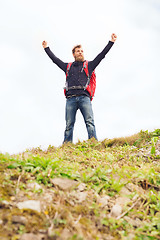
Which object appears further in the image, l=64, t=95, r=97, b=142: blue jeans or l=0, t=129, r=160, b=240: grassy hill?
l=64, t=95, r=97, b=142: blue jeans

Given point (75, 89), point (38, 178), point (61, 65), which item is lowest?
point (38, 178)

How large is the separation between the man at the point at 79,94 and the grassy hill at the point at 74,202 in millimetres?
4079

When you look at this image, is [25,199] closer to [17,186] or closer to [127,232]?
[17,186]

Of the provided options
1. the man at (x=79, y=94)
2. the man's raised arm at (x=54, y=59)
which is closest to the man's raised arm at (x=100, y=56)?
the man at (x=79, y=94)

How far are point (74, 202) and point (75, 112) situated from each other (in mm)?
5568

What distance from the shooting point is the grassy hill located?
8.47ft

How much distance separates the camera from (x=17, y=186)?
121 inches

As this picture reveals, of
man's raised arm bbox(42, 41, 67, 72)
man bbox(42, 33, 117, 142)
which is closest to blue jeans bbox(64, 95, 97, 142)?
man bbox(42, 33, 117, 142)

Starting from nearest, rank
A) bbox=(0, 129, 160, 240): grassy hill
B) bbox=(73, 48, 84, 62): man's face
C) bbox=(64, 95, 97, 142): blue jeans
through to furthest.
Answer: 1. bbox=(0, 129, 160, 240): grassy hill
2. bbox=(64, 95, 97, 142): blue jeans
3. bbox=(73, 48, 84, 62): man's face

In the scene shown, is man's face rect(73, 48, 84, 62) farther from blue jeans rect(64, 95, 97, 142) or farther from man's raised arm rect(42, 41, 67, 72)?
blue jeans rect(64, 95, 97, 142)

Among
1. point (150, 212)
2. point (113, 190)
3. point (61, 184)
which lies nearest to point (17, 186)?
point (61, 184)

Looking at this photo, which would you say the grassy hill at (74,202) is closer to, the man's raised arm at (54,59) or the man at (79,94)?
the man at (79,94)

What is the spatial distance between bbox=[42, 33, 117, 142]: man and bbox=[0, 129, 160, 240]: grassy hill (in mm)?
4079

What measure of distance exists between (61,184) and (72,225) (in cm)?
73
